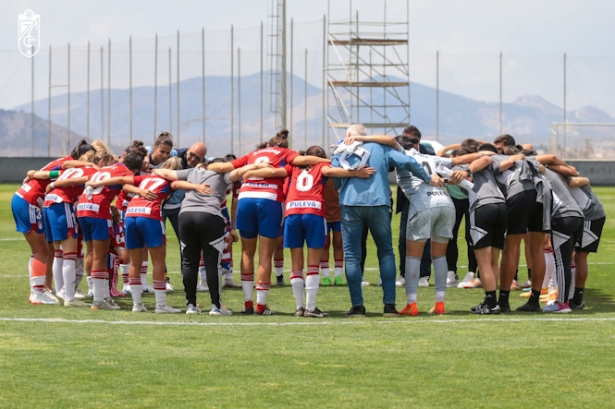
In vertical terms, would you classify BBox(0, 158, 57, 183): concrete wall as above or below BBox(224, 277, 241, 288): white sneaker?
above

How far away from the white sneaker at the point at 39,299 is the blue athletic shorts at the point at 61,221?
0.66m

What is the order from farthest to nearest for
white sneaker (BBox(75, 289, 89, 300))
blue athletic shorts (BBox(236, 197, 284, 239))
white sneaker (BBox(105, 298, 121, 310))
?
white sneaker (BBox(75, 289, 89, 300)) < white sneaker (BBox(105, 298, 121, 310)) < blue athletic shorts (BBox(236, 197, 284, 239))

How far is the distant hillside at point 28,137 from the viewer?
6053 centimetres

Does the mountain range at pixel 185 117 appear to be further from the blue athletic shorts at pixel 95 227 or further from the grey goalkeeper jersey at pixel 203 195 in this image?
the grey goalkeeper jersey at pixel 203 195

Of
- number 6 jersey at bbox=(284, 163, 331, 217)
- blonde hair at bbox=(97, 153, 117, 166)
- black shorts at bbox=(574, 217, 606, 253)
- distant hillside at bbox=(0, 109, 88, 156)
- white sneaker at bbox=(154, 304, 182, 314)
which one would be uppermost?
distant hillside at bbox=(0, 109, 88, 156)

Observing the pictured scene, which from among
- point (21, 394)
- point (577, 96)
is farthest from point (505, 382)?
point (577, 96)

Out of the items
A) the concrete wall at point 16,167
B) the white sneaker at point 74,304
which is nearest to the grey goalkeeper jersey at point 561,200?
the white sneaker at point 74,304

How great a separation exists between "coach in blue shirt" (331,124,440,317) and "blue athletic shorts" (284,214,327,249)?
0.28m

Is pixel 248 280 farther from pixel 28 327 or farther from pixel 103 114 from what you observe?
pixel 103 114

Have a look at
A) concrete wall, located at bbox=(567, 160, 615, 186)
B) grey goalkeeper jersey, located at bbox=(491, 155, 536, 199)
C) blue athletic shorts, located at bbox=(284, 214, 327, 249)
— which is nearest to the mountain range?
concrete wall, located at bbox=(567, 160, 615, 186)

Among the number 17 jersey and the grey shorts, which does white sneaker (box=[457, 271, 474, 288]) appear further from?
the number 17 jersey

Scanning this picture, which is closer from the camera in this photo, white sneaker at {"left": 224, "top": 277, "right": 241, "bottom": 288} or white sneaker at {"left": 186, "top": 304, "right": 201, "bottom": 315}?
white sneaker at {"left": 186, "top": 304, "right": 201, "bottom": 315}

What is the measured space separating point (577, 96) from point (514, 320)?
175 ft

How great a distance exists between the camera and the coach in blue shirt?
1110 cm
